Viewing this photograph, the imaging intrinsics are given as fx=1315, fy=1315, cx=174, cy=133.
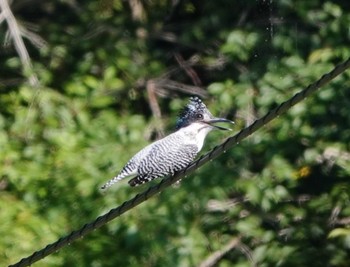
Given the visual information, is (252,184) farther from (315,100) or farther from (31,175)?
(31,175)

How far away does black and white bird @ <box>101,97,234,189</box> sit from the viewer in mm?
4602

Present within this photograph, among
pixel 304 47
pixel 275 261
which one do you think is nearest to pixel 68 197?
pixel 275 261

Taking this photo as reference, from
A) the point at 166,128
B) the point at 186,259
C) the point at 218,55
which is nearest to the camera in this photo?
the point at 186,259

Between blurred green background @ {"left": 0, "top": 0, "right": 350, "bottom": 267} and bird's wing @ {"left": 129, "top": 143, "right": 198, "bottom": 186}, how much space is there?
2.50ft

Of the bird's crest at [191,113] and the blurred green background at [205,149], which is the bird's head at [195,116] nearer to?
the bird's crest at [191,113]

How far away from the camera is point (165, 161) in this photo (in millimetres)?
4598

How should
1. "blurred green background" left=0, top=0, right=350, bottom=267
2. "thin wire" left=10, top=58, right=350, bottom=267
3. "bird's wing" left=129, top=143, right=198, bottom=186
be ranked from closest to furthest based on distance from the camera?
"thin wire" left=10, top=58, right=350, bottom=267 → "bird's wing" left=129, top=143, right=198, bottom=186 → "blurred green background" left=0, top=0, right=350, bottom=267

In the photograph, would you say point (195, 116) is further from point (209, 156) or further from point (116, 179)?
point (209, 156)

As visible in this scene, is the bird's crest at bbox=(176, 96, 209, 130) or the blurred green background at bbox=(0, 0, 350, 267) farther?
the blurred green background at bbox=(0, 0, 350, 267)

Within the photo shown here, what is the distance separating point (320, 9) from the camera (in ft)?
19.4

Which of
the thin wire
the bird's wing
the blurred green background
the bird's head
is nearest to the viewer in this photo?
the thin wire

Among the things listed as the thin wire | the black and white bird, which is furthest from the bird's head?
the thin wire

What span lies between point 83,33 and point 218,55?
67 cm

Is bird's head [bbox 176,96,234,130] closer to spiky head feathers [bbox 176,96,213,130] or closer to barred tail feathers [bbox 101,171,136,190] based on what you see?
spiky head feathers [bbox 176,96,213,130]
